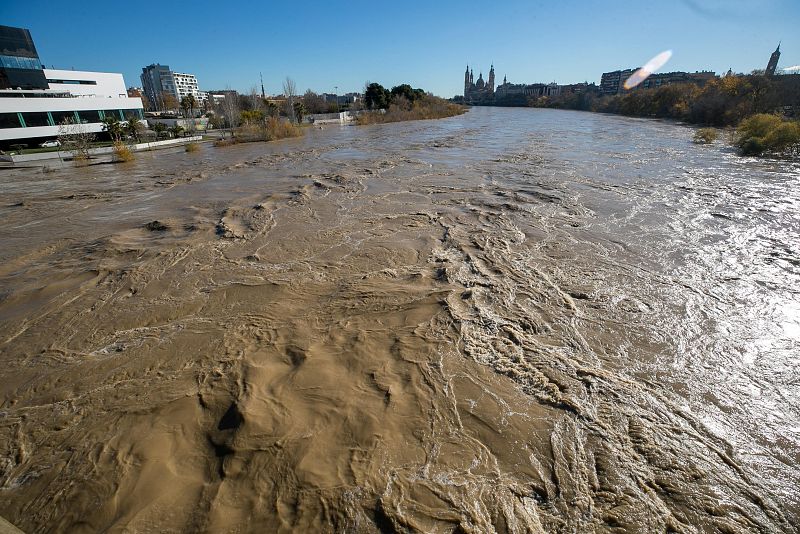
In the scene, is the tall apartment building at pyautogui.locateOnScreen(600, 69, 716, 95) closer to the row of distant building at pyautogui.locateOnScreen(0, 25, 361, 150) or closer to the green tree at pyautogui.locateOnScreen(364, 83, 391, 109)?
the green tree at pyautogui.locateOnScreen(364, 83, 391, 109)

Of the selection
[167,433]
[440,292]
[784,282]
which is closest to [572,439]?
[440,292]

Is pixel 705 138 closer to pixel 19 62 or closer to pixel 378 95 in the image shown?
pixel 378 95

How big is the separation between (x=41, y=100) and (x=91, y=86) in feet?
56.4

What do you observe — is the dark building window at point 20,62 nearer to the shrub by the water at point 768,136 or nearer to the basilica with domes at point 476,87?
the shrub by the water at point 768,136

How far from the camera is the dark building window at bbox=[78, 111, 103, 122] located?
3630 cm

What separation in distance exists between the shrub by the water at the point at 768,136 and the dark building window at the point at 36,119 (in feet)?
170

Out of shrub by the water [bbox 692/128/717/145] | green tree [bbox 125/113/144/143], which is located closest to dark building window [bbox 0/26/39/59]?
green tree [bbox 125/113/144/143]

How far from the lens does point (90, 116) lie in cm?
3719

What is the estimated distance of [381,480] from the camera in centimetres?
312

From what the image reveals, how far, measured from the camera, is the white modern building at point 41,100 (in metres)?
30.9

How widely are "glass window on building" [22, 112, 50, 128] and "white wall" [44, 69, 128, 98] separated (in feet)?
28.1

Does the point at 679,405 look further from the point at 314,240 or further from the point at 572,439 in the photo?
the point at 314,240

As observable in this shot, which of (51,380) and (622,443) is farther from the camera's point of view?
(51,380)

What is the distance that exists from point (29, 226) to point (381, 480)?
13.3 meters
